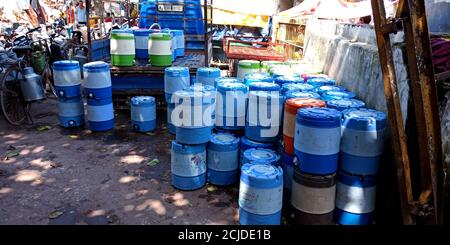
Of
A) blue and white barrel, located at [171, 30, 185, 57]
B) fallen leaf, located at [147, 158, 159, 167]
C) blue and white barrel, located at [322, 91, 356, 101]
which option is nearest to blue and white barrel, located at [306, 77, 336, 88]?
blue and white barrel, located at [322, 91, 356, 101]

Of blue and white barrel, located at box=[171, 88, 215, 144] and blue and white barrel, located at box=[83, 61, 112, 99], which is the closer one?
blue and white barrel, located at box=[171, 88, 215, 144]

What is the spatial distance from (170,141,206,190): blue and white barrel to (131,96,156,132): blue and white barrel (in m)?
2.08

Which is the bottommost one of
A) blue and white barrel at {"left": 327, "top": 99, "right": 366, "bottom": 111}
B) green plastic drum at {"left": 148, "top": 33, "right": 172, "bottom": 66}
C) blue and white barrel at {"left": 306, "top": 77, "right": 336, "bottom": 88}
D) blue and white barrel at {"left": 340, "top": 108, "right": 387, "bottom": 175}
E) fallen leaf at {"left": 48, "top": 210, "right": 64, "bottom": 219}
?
fallen leaf at {"left": 48, "top": 210, "right": 64, "bottom": 219}

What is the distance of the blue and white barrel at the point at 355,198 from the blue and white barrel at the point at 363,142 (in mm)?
87

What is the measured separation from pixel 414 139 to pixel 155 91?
4839 millimetres

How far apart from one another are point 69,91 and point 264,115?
3668mm

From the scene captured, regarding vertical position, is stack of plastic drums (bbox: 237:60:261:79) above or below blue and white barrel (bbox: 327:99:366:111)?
above

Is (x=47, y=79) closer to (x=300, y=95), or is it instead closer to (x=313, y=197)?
(x=300, y=95)

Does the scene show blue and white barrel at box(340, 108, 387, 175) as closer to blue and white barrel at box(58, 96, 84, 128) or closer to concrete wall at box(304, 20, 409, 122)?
concrete wall at box(304, 20, 409, 122)

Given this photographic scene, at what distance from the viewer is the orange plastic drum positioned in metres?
3.76

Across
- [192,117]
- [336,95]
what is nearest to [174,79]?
[192,117]

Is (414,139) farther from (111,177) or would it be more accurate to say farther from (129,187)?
(111,177)

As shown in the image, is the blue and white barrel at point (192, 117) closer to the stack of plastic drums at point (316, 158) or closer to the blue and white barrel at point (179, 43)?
the stack of plastic drums at point (316, 158)

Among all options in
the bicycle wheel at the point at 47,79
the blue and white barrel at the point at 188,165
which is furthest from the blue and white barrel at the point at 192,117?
the bicycle wheel at the point at 47,79
